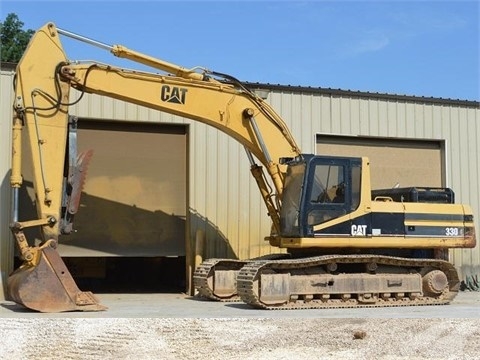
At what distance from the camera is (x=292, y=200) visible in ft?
48.8

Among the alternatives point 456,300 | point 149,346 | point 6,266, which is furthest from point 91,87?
point 456,300

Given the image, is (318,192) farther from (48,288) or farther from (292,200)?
(48,288)

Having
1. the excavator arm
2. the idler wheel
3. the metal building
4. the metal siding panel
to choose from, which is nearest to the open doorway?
the metal building

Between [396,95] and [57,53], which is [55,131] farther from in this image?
[396,95]

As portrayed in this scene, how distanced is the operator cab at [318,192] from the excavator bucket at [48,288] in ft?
14.3

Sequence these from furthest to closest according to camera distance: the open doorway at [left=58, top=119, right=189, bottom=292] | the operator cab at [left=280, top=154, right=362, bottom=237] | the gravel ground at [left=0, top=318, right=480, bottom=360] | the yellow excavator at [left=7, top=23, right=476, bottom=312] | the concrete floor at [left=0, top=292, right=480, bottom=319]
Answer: the open doorway at [left=58, top=119, right=189, bottom=292]
the operator cab at [left=280, top=154, right=362, bottom=237]
the yellow excavator at [left=7, top=23, right=476, bottom=312]
the concrete floor at [left=0, top=292, right=480, bottom=319]
the gravel ground at [left=0, top=318, right=480, bottom=360]

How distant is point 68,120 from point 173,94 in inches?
87.3

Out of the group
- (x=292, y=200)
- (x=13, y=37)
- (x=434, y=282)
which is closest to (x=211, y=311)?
(x=292, y=200)

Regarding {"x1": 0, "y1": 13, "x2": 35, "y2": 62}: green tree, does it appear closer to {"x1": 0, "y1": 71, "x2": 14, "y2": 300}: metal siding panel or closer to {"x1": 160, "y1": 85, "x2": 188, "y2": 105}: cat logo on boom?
{"x1": 0, "y1": 71, "x2": 14, "y2": 300}: metal siding panel

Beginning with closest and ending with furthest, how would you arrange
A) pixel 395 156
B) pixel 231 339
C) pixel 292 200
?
1. pixel 231 339
2. pixel 292 200
3. pixel 395 156

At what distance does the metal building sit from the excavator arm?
8.23 ft

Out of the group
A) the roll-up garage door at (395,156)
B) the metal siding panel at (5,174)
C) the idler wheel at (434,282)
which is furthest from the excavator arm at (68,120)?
the roll-up garage door at (395,156)

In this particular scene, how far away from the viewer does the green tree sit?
4791cm

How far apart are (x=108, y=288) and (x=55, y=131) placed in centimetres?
785
